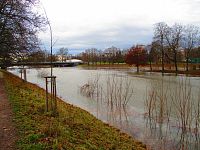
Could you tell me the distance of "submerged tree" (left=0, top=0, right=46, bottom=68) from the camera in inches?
1158

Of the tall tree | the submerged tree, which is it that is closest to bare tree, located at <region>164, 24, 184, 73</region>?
the tall tree

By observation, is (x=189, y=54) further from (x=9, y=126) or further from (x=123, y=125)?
(x=9, y=126)

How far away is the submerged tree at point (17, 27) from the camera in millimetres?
29406

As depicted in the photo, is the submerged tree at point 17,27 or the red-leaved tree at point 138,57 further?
the red-leaved tree at point 138,57

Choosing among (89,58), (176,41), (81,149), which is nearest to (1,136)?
(81,149)

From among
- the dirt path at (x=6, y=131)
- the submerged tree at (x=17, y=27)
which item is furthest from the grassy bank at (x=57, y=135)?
the submerged tree at (x=17, y=27)

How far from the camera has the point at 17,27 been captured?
98.2 feet

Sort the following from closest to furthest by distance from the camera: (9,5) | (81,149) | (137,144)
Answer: (81,149)
(137,144)
(9,5)

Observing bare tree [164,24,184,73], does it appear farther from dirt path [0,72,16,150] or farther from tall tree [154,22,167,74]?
dirt path [0,72,16,150]

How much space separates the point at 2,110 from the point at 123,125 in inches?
207

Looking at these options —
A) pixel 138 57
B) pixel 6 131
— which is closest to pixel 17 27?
pixel 6 131

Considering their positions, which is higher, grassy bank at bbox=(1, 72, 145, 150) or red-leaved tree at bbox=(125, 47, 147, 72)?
red-leaved tree at bbox=(125, 47, 147, 72)

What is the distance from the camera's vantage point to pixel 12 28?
30.4m

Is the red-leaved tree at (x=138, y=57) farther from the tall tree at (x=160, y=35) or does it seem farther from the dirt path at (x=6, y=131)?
the dirt path at (x=6, y=131)
